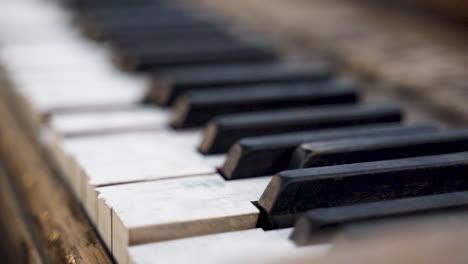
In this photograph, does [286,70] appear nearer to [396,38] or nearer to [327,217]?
[396,38]

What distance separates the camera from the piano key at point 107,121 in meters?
1.15

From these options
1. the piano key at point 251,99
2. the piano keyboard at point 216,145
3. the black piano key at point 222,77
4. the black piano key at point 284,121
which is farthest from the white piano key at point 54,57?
the black piano key at point 284,121

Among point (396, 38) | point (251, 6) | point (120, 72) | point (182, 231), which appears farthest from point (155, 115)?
point (251, 6)

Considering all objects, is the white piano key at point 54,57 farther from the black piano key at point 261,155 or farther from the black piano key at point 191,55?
the black piano key at point 261,155

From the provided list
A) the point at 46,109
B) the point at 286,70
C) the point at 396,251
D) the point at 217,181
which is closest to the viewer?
the point at 396,251

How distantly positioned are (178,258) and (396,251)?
0.77 feet

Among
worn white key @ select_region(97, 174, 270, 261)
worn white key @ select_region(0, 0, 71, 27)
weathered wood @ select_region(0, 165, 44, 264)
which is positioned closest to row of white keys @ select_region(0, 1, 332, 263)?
worn white key @ select_region(97, 174, 270, 261)

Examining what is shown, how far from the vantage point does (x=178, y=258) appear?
712 mm

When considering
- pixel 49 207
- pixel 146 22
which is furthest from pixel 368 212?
pixel 146 22

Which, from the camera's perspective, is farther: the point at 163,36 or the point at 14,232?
the point at 163,36

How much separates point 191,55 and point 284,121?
51cm

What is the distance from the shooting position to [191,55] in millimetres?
1569

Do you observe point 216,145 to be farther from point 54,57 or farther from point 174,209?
point 54,57

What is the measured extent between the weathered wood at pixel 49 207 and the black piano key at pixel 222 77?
10.9 inches
